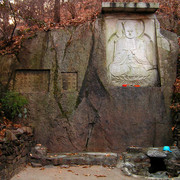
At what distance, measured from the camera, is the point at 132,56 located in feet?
24.0

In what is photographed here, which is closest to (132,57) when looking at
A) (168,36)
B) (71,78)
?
(168,36)

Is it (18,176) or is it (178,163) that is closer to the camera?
(18,176)

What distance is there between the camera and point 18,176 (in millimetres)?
4785

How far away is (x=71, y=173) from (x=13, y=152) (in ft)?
4.42

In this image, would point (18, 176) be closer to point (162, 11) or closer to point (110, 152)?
point (110, 152)

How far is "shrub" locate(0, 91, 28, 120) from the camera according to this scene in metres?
6.54

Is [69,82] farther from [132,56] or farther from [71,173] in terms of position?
[71,173]

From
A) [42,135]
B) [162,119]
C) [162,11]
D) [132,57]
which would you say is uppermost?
[162,11]

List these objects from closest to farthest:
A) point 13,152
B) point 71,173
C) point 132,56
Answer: point 13,152, point 71,173, point 132,56

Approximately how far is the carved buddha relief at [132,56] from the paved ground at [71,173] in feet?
9.64

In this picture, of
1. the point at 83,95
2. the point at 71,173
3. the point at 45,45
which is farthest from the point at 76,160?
the point at 45,45

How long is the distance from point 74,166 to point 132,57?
152 inches

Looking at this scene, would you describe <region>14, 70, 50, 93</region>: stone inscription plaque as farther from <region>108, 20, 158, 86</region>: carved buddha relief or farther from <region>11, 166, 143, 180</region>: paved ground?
<region>11, 166, 143, 180</region>: paved ground

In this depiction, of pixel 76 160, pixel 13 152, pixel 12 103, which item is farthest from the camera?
pixel 12 103
